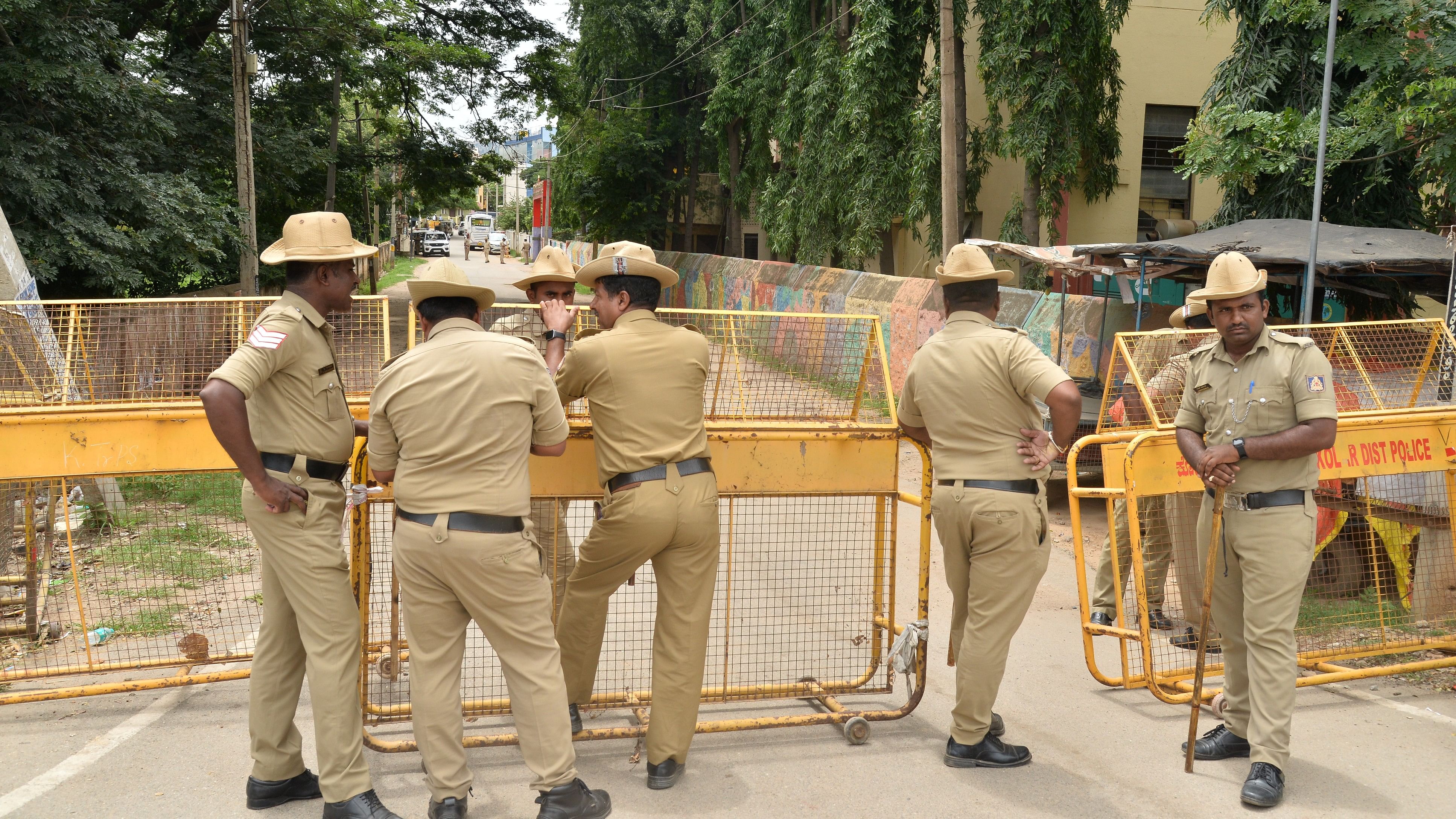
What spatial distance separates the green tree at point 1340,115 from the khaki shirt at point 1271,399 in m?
5.35

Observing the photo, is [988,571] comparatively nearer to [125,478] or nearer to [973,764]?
[973,764]

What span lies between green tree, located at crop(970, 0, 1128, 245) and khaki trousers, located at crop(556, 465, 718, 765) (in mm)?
13522

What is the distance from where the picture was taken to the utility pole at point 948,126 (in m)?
14.1

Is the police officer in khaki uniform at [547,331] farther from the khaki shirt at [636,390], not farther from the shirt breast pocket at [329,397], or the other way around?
the shirt breast pocket at [329,397]

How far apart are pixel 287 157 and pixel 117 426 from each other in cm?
1546

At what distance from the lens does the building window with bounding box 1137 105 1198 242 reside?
21.8 metres

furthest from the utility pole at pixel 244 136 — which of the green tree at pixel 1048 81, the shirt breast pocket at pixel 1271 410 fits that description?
the shirt breast pocket at pixel 1271 410

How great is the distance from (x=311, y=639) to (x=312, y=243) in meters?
1.44

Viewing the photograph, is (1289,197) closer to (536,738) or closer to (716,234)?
(536,738)

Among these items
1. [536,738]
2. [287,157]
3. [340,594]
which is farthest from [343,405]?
[287,157]

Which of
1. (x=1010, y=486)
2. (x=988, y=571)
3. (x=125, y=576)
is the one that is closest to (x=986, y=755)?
(x=988, y=571)

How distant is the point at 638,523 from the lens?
13.9 feet

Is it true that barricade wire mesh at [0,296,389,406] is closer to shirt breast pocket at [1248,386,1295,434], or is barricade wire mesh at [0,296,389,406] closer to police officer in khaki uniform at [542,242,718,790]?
police officer in khaki uniform at [542,242,718,790]

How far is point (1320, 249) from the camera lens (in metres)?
10.0
